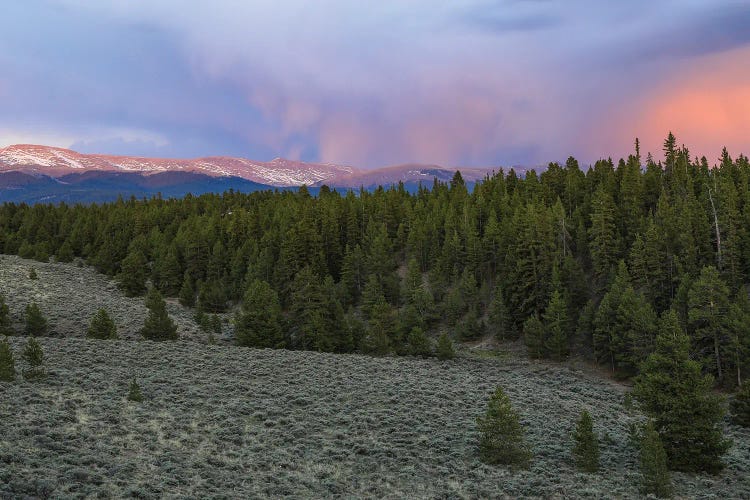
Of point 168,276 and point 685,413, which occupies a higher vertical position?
point 685,413

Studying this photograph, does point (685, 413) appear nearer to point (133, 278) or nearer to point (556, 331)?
point (556, 331)

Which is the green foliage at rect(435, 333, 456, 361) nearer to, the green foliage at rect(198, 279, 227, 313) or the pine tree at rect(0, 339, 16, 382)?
the pine tree at rect(0, 339, 16, 382)

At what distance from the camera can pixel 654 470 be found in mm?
20766

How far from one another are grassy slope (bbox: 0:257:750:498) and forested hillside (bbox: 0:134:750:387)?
43.4 ft

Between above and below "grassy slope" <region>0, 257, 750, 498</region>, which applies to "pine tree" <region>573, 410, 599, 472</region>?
above

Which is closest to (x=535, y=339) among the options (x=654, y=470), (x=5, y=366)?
(x=654, y=470)

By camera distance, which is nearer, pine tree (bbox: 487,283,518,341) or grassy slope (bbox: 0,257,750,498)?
grassy slope (bbox: 0,257,750,498)

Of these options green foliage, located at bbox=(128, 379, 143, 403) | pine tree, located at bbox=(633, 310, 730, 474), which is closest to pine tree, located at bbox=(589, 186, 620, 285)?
pine tree, located at bbox=(633, 310, 730, 474)


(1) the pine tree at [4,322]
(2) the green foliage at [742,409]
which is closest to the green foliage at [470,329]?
(2) the green foliage at [742,409]

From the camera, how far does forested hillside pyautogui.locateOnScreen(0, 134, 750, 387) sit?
52.2 metres

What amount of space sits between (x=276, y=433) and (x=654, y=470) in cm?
1677

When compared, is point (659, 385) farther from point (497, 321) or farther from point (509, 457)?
point (497, 321)

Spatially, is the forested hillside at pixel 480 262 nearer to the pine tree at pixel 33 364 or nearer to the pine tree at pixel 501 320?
the pine tree at pixel 501 320

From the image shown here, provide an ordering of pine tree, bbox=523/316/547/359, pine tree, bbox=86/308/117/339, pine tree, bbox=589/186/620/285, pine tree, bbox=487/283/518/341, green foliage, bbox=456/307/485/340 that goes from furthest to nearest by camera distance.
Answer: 1. pine tree, bbox=589/186/620/285
2. green foliage, bbox=456/307/485/340
3. pine tree, bbox=487/283/518/341
4. pine tree, bbox=523/316/547/359
5. pine tree, bbox=86/308/117/339
